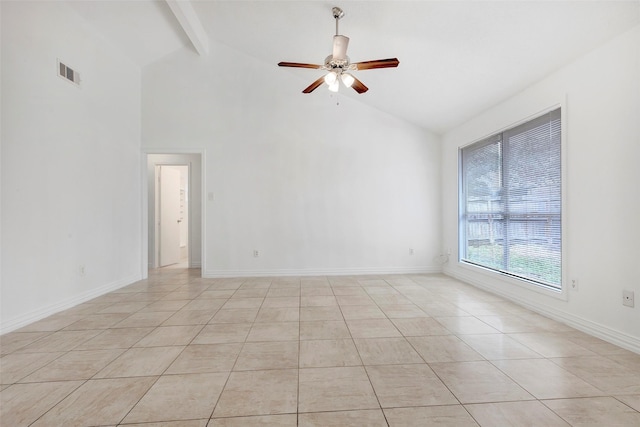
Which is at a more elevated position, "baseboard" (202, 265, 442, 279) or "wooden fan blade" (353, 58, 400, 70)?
"wooden fan blade" (353, 58, 400, 70)

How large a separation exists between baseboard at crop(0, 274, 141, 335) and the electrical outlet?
518 centimetres

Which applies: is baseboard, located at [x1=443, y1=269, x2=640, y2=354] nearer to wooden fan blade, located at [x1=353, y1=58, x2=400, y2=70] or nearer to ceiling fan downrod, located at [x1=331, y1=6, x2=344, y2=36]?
wooden fan blade, located at [x1=353, y1=58, x2=400, y2=70]

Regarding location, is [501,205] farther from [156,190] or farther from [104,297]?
[156,190]

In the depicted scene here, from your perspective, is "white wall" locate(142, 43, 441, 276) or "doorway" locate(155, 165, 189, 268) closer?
"white wall" locate(142, 43, 441, 276)

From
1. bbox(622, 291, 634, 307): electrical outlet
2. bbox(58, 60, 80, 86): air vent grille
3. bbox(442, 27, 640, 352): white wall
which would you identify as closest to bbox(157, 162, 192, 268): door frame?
bbox(58, 60, 80, 86): air vent grille

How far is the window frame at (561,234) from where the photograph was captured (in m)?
2.54

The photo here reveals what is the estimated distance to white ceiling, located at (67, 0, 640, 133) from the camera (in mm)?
2170

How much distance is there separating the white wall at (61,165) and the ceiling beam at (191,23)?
1.11 meters

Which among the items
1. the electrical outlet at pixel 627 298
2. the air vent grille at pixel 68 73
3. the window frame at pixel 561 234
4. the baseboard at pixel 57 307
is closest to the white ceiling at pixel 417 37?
the window frame at pixel 561 234

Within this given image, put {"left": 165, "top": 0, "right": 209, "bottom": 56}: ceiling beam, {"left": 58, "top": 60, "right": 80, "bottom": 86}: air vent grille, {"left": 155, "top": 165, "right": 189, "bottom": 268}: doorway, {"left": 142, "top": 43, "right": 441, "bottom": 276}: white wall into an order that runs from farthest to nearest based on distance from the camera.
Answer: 1. {"left": 155, "top": 165, "right": 189, "bottom": 268}: doorway
2. {"left": 142, "top": 43, "right": 441, "bottom": 276}: white wall
3. {"left": 165, "top": 0, "right": 209, "bottom": 56}: ceiling beam
4. {"left": 58, "top": 60, "right": 80, "bottom": 86}: air vent grille

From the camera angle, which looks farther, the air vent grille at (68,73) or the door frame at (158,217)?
the door frame at (158,217)

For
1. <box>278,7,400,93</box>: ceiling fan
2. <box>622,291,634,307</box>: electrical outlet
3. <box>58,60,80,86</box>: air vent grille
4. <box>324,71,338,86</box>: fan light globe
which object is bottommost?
<box>622,291,634,307</box>: electrical outlet

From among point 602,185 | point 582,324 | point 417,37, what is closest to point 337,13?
point 417,37

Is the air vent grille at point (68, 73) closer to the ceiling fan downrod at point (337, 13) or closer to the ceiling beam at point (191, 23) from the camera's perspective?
the ceiling beam at point (191, 23)
